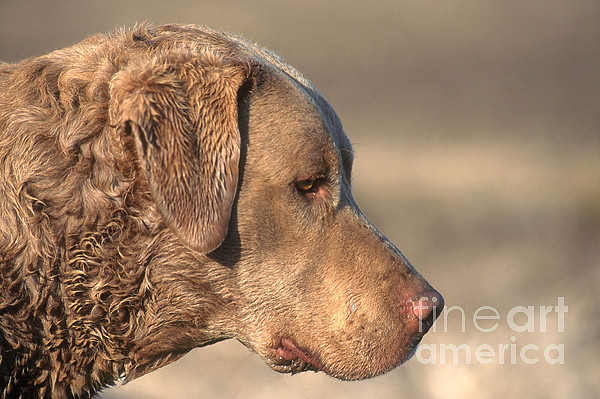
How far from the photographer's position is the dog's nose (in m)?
3.10

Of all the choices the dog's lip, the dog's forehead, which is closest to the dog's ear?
the dog's forehead

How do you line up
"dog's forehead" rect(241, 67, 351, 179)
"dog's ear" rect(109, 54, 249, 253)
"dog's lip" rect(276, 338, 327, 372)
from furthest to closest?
"dog's lip" rect(276, 338, 327, 372) → "dog's forehead" rect(241, 67, 351, 179) → "dog's ear" rect(109, 54, 249, 253)

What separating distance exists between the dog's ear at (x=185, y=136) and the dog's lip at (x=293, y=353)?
0.52 m

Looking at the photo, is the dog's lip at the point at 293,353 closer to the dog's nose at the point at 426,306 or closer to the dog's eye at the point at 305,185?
the dog's nose at the point at 426,306

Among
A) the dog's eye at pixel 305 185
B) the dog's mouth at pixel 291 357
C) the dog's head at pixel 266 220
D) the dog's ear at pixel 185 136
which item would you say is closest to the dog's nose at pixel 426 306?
the dog's head at pixel 266 220

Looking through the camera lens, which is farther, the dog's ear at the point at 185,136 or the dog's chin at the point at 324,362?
the dog's chin at the point at 324,362

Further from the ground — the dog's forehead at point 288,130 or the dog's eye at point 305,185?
the dog's forehead at point 288,130

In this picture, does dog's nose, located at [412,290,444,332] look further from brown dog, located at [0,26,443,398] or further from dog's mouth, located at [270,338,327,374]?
dog's mouth, located at [270,338,327,374]

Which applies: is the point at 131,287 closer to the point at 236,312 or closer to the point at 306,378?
the point at 236,312

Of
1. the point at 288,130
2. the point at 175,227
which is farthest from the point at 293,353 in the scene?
the point at 288,130

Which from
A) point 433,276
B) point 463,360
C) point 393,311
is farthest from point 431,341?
point 393,311

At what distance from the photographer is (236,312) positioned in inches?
119

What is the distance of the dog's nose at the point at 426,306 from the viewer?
3.10 m

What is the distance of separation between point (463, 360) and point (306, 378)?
1.17 metres
